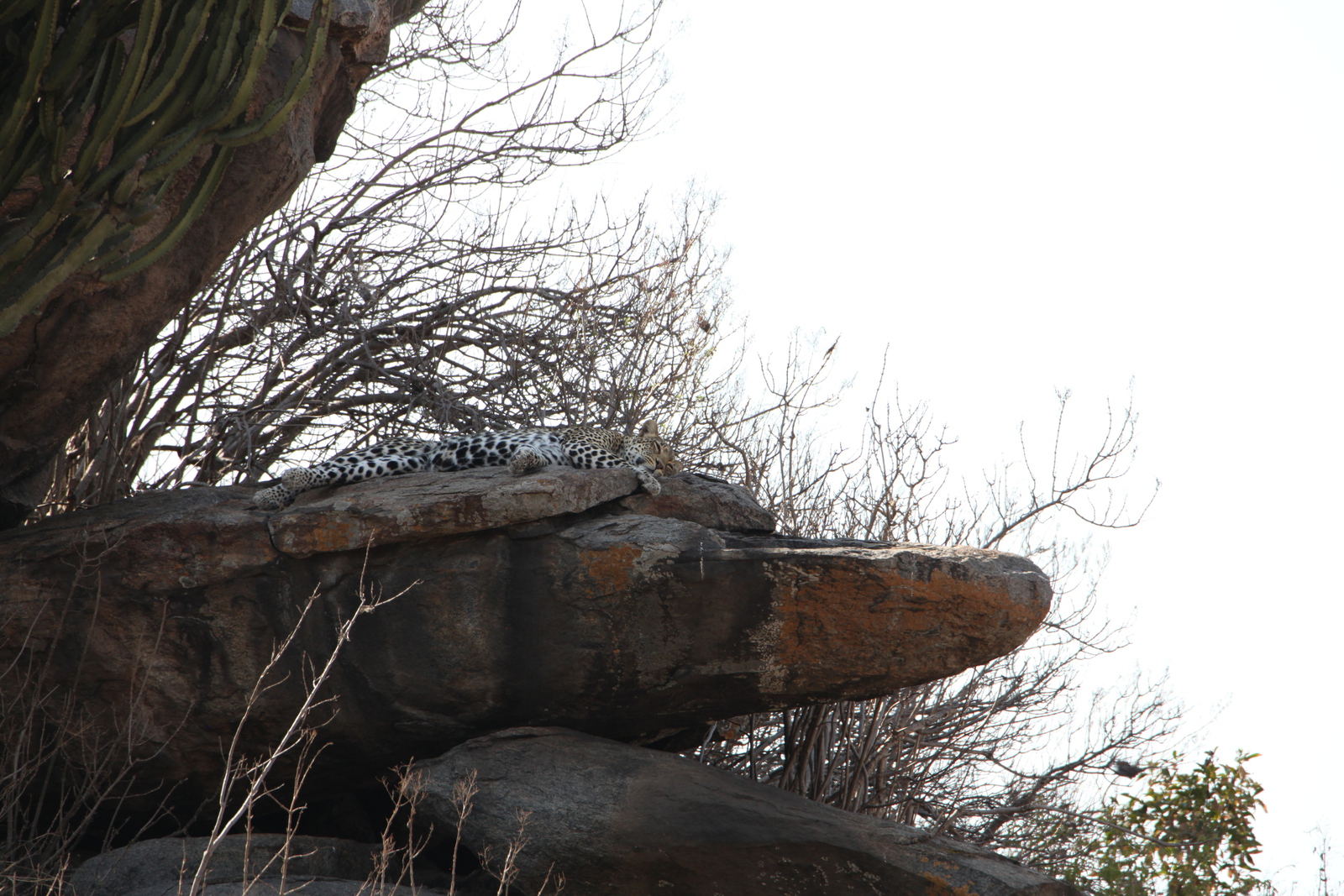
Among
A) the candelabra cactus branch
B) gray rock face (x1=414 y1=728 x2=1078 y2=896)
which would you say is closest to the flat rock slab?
gray rock face (x1=414 y1=728 x2=1078 y2=896)

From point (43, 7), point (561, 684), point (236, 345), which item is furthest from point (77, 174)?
point (236, 345)

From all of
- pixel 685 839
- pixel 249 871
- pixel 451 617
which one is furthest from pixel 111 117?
pixel 685 839

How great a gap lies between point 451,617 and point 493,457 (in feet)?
5.95

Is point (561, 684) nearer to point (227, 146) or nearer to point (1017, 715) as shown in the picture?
point (227, 146)

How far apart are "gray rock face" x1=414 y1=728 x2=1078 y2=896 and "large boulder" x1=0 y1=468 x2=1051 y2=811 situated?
0.56m

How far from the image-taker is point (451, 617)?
23.5ft

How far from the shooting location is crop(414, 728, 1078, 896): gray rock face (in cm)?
649

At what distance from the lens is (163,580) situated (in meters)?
7.29

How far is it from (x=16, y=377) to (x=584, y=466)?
382 centimetres

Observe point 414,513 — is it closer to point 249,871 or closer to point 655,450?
point 249,871

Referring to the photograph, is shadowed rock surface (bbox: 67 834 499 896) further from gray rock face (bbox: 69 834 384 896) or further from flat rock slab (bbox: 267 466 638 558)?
flat rock slab (bbox: 267 466 638 558)

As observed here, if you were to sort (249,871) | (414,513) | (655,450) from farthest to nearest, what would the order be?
(655,450) → (414,513) → (249,871)

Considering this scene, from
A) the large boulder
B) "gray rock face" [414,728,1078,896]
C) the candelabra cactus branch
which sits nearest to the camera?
the candelabra cactus branch

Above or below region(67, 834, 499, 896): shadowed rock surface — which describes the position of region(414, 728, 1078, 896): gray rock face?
above
